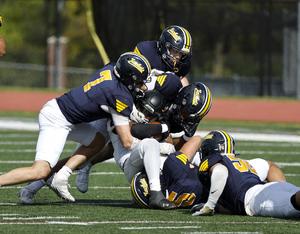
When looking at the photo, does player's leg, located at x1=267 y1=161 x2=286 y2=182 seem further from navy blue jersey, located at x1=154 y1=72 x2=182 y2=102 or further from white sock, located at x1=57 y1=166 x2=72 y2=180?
white sock, located at x1=57 y1=166 x2=72 y2=180

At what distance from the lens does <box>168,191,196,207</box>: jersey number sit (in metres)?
7.49

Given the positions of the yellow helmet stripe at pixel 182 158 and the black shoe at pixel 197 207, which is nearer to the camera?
the black shoe at pixel 197 207

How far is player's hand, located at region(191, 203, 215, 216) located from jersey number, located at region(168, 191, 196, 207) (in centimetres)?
27

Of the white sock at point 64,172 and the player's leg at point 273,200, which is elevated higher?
the player's leg at point 273,200

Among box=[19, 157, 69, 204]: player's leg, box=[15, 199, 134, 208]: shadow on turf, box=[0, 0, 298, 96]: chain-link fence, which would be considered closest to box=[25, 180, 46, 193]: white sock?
box=[19, 157, 69, 204]: player's leg

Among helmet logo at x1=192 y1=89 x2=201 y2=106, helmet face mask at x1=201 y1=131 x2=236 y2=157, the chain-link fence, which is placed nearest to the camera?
helmet face mask at x1=201 y1=131 x2=236 y2=157

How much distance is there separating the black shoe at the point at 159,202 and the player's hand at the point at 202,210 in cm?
25

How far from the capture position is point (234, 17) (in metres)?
22.3

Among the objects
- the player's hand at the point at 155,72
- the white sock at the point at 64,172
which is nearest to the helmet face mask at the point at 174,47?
the player's hand at the point at 155,72

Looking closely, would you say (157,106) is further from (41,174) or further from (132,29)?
(132,29)

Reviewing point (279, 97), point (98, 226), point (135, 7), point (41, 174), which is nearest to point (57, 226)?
point (98, 226)

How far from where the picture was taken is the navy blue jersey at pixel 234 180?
23.4 feet

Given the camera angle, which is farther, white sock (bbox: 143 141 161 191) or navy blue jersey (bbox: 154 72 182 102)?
navy blue jersey (bbox: 154 72 182 102)

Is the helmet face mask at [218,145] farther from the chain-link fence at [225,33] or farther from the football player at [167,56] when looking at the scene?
the chain-link fence at [225,33]
